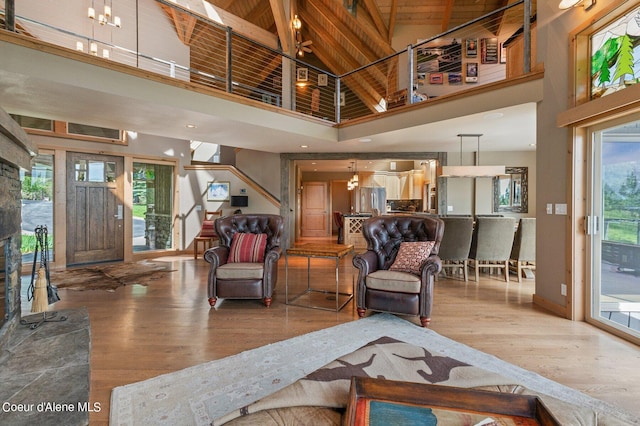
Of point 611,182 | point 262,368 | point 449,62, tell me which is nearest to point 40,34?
point 262,368

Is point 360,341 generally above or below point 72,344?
below

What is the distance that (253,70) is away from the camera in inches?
370

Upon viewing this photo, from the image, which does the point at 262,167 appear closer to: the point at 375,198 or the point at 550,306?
the point at 375,198

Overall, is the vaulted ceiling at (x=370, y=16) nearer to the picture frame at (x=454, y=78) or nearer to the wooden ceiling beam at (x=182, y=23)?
the wooden ceiling beam at (x=182, y=23)

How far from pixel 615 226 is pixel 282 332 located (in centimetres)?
334

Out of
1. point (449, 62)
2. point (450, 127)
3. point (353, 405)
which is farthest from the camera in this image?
point (449, 62)

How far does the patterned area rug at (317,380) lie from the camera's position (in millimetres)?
1236

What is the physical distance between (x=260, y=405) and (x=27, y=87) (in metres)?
4.01

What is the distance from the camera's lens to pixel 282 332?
2.97m

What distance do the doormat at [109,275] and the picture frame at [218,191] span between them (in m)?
2.16

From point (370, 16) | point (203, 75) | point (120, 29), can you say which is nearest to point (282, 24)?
point (203, 75)

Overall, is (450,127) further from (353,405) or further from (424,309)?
(353,405)

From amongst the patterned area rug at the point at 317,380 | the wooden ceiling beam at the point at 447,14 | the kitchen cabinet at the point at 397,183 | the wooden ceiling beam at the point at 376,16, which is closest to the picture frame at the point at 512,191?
the kitchen cabinet at the point at 397,183

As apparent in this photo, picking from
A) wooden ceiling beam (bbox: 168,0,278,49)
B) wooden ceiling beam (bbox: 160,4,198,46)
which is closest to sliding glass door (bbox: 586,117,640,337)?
wooden ceiling beam (bbox: 168,0,278,49)
